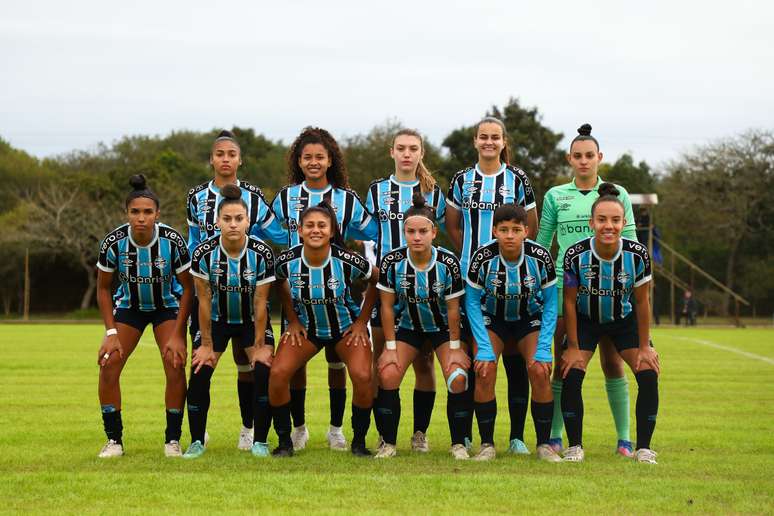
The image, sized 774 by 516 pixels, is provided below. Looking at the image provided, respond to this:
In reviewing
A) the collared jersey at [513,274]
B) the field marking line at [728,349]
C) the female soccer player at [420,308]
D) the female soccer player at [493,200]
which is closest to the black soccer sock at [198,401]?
the female soccer player at [420,308]

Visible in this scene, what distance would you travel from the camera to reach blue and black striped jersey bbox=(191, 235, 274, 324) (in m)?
7.50

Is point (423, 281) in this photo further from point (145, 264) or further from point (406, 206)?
point (145, 264)

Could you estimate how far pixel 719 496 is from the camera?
231 inches

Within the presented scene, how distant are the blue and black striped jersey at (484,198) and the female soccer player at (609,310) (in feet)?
2.12

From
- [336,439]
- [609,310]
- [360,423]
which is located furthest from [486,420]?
[336,439]

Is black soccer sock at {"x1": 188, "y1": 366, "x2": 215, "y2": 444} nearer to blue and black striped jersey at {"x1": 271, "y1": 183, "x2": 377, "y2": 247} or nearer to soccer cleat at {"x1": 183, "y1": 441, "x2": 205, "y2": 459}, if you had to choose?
Answer: soccer cleat at {"x1": 183, "y1": 441, "x2": 205, "y2": 459}

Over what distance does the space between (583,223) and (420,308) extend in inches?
53.5

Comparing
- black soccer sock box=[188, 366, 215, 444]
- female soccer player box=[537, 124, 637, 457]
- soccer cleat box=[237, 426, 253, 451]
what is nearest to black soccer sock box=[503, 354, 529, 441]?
female soccer player box=[537, 124, 637, 457]

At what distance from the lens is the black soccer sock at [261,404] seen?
7.54 meters

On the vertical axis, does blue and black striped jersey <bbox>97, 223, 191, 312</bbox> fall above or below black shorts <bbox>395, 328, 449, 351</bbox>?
above

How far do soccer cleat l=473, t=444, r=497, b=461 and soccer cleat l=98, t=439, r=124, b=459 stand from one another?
2.48m

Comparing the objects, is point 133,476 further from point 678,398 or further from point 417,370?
point 678,398

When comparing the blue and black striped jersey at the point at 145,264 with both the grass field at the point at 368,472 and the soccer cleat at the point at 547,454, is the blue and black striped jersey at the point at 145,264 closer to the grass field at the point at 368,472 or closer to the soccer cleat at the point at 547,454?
the grass field at the point at 368,472

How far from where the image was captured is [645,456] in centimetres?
721
